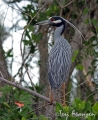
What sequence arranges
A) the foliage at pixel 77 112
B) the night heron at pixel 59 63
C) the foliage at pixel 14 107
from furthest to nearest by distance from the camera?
the night heron at pixel 59 63, the foliage at pixel 14 107, the foliage at pixel 77 112

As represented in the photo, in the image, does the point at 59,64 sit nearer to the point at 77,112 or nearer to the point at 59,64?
the point at 59,64

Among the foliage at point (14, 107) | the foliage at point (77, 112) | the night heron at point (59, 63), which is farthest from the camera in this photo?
the night heron at point (59, 63)

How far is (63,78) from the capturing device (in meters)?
4.14

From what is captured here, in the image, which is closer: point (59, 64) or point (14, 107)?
point (14, 107)

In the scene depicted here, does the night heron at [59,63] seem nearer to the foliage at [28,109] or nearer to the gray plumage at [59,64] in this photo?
the gray plumage at [59,64]

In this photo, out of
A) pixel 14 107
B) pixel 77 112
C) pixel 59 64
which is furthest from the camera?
pixel 59 64

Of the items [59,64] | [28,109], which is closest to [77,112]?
[28,109]

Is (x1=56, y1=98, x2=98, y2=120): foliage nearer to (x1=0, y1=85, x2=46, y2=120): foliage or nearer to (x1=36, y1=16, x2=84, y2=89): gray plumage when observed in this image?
(x1=0, y1=85, x2=46, y2=120): foliage

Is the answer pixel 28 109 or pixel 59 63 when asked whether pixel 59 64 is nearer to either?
pixel 59 63

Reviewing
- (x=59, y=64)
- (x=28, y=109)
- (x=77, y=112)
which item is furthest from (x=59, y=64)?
(x=77, y=112)

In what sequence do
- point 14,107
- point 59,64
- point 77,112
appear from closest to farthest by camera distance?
point 77,112 → point 14,107 → point 59,64

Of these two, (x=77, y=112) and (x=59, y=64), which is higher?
(x=59, y=64)

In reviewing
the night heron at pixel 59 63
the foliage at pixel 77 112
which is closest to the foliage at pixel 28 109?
the foliage at pixel 77 112

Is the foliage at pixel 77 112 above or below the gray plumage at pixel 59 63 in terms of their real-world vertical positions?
below
